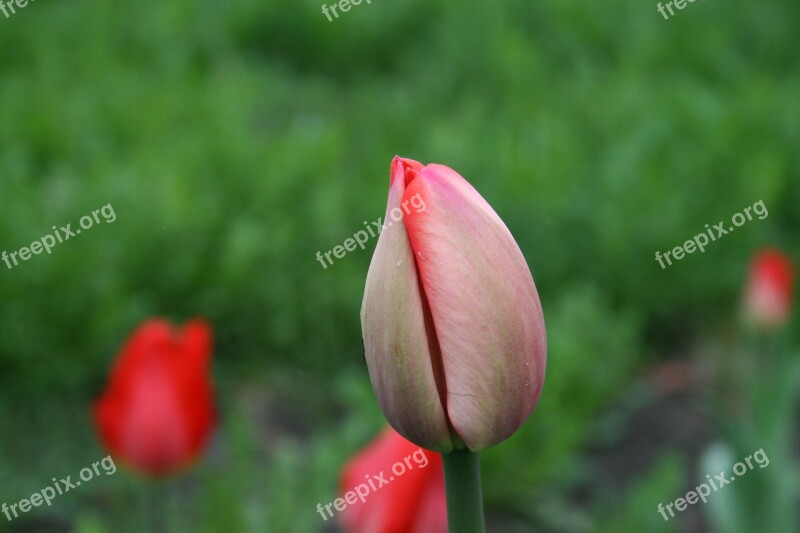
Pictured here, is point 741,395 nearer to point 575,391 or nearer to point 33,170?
point 575,391

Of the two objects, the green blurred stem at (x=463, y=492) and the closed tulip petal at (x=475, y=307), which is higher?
the closed tulip petal at (x=475, y=307)

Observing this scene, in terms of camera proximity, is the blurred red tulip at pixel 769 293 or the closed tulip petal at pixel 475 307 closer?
the closed tulip petal at pixel 475 307

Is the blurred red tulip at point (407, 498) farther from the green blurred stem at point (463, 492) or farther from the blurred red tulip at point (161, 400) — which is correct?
the blurred red tulip at point (161, 400)

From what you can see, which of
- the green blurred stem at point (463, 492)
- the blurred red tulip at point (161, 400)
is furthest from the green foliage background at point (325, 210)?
the green blurred stem at point (463, 492)

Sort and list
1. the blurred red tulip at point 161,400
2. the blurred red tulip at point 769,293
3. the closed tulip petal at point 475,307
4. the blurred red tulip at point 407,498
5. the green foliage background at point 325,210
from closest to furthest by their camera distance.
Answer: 1. the closed tulip petal at point 475,307
2. the blurred red tulip at point 407,498
3. the blurred red tulip at point 161,400
4. the blurred red tulip at point 769,293
5. the green foliage background at point 325,210

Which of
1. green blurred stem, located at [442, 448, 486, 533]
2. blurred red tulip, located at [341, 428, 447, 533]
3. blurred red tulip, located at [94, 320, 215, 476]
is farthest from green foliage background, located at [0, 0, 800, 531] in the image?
green blurred stem, located at [442, 448, 486, 533]

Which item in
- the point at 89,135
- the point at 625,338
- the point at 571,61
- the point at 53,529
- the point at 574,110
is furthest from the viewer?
the point at 571,61

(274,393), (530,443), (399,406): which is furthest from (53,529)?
A: (399,406)
